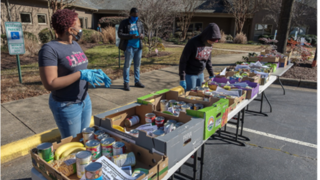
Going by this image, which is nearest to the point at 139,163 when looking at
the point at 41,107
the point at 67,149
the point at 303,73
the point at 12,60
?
the point at 67,149

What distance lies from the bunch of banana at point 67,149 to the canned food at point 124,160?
1.23 ft

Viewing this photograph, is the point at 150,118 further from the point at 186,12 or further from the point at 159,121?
the point at 186,12

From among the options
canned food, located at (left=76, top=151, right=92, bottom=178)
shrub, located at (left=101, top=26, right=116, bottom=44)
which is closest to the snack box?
canned food, located at (left=76, top=151, right=92, bottom=178)

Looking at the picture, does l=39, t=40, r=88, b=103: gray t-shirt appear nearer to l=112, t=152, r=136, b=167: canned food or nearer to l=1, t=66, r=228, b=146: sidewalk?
l=112, t=152, r=136, b=167: canned food

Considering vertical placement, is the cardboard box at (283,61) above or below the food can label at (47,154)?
above

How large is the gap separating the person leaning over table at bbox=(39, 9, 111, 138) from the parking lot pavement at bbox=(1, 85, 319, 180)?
1468 millimetres

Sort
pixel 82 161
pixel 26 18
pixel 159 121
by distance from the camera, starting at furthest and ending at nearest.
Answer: pixel 26 18, pixel 159 121, pixel 82 161

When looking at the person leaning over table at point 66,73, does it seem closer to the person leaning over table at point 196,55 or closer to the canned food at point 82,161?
the canned food at point 82,161

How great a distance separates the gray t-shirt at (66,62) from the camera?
2.02 m

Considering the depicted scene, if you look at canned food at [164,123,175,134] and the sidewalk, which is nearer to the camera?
canned food at [164,123,175,134]

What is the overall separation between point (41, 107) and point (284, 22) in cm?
934

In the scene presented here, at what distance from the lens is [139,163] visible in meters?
1.81

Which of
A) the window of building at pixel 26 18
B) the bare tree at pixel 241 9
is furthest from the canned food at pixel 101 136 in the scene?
the bare tree at pixel 241 9

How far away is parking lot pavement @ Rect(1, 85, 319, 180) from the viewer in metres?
3.23
